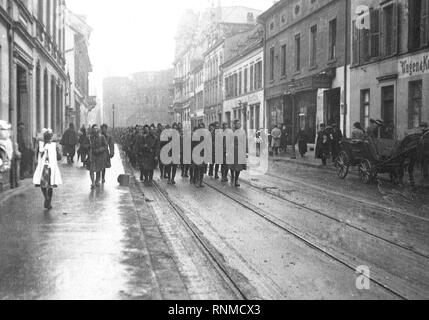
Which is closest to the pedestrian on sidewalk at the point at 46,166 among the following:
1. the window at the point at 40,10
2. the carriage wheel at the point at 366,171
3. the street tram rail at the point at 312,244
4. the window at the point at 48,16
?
the street tram rail at the point at 312,244

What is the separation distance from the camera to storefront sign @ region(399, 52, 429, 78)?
770 inches

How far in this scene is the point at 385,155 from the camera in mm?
14422

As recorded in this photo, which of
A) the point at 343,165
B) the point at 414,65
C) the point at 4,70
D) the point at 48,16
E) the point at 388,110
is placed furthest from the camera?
the point at 48,16

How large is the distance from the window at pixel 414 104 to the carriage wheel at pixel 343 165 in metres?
4.97

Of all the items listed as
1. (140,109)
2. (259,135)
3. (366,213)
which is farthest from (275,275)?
(140,109)

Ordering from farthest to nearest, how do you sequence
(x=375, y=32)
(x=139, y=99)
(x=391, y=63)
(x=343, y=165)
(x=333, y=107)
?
(x=139, y=99), (x=333, y=107), (x=375, y=32), (x=391, y=63), (x=343, y=165)

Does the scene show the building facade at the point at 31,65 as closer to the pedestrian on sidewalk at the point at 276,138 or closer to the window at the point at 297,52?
the pedestrian on sidewalk at the point at 276,138

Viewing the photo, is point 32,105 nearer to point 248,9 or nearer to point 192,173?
point 192,173

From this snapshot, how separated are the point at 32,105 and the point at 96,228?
10990 mm

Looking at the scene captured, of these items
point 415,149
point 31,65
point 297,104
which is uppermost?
point 31,65

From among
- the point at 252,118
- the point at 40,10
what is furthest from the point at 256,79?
the point at 40,10

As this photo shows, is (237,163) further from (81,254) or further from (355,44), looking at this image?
(355,44)

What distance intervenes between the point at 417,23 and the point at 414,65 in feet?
5.33

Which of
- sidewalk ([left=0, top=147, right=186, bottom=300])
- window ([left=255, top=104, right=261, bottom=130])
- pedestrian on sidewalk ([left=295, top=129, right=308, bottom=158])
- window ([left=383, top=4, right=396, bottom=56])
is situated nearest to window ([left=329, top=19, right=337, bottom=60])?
pedestrian on sidewalk ([left=295, top=129, right=308, bottom=158])
